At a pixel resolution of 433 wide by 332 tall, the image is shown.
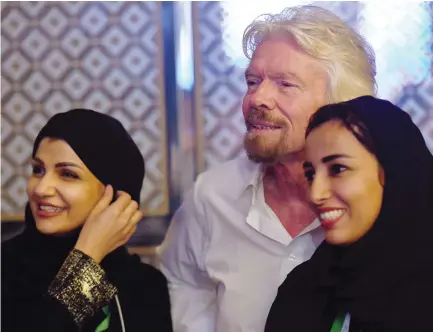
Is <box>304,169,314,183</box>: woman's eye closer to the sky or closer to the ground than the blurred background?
closer to the ground

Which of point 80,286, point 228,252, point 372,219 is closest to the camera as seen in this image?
point 372,219

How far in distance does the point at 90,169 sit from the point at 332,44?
1.32 feet

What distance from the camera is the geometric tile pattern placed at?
37.7 inches

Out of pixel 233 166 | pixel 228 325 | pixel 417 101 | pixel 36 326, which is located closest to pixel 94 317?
pixel 36 326

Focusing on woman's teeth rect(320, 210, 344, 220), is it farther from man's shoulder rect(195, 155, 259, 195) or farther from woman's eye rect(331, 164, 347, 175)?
man's shoulder rect(195, 155, 259, 195)

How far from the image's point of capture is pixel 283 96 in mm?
808

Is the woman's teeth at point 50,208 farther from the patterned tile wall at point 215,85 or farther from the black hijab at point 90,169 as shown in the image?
the patterned tile wall at point 215,85

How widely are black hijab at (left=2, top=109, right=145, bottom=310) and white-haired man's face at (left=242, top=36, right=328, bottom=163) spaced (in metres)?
0.21

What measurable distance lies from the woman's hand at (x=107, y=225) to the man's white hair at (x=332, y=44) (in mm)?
314

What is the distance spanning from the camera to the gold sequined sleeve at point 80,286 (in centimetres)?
78

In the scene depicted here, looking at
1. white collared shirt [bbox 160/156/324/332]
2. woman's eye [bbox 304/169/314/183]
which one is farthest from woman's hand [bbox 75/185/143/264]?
woman's eye [bbox 304/169/314/183]

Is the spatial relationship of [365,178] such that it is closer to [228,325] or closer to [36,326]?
[228,325]

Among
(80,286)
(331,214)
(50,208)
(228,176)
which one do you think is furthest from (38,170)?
(331,214)

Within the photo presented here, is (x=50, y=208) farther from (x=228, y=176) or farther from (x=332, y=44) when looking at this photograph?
(x=332, y=44)
